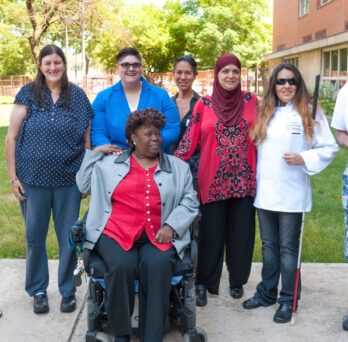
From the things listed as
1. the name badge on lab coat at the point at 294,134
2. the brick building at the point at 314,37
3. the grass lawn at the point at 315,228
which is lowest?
the grass lawn at the point at 315,228

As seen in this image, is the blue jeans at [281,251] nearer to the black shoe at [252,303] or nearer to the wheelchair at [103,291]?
the black shoe at [252,303]

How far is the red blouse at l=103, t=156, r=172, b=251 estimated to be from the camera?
3365 millimetres

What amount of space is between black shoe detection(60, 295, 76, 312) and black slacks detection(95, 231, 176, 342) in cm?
83

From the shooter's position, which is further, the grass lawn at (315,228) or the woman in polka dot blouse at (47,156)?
the grass lawn at (315,228)

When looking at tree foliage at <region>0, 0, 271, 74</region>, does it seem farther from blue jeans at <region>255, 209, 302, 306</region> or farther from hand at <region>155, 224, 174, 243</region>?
hand at <region>155, 224, 174, 243</region>

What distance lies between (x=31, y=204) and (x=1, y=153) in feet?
24.9

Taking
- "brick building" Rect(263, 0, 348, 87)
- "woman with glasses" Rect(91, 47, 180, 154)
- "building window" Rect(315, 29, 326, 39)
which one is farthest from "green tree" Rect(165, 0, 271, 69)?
"woman with glasses" Rect(91, 47, 180, 154)

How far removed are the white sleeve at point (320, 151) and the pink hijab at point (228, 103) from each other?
0.59m

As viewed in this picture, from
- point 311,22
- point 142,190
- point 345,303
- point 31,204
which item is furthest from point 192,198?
point 311,22

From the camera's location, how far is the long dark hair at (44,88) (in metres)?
3.69

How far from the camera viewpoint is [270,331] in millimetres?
3590

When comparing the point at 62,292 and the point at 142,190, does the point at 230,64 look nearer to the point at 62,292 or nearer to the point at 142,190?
the point at 142,190

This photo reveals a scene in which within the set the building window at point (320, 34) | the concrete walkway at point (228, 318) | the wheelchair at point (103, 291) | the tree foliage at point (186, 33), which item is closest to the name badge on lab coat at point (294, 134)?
the wheelchair at point (103, 291)

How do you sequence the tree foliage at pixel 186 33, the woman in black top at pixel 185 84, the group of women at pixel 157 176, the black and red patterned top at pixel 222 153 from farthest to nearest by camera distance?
1. the tree foliage at pixel 186 33
2. the woman in black top at pixel 185 84
3. the black and red patterned top at pixel 222 153
4. the group of women at pixel 157 176
